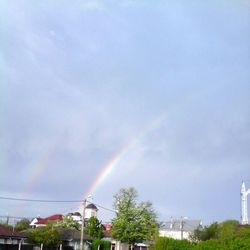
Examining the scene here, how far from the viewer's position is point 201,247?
3325 cm

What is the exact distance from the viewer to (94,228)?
9244 cm

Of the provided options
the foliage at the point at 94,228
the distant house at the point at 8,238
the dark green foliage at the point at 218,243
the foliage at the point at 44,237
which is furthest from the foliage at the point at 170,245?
the foliage at the point at 94,228

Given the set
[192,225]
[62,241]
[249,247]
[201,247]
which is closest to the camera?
[249,247]

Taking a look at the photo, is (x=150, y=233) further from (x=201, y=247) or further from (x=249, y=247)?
(x=249, y=247)

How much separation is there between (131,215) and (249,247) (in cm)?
4858

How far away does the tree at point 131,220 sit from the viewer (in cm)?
7462

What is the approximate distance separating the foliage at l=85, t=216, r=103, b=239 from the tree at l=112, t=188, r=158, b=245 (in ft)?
52.8

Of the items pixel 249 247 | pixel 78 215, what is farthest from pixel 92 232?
pixel 249 247

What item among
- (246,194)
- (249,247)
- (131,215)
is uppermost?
(246,194)

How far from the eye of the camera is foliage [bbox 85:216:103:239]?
299 ft

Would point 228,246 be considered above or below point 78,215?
below

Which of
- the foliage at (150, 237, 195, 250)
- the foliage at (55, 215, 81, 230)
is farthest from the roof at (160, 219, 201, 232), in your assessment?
the foliage at (150, 237, 195, 250)

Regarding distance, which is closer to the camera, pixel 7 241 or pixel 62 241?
pixel 7 241

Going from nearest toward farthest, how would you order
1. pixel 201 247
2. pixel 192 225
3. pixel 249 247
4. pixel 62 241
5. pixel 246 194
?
pixel 249 247 < pixel 201 247 < pixel 62 241 < pixel 246 194 < pixel 192 225
